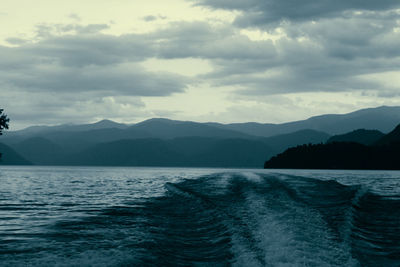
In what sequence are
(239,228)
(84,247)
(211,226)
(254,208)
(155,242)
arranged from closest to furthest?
(84,247)
(155,242)
(239,228)
(211,226)
(254,208)

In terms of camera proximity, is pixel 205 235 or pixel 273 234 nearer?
pixel 273 234

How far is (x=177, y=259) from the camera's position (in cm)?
1353

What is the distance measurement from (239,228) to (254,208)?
23.3 feet

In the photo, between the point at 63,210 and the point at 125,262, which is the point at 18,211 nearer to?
the point at 63,210

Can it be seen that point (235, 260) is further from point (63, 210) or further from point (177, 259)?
point (63, 210)

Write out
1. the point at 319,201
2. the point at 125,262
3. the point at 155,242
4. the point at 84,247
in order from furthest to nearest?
the point at 319,201 < the point at 155,242 < the point at 84,247 < the point at 125,262

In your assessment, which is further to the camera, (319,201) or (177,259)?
(319,201)

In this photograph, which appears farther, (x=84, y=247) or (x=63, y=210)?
(x=63, y=210)

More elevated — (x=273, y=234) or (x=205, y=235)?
(x=273, y=234)

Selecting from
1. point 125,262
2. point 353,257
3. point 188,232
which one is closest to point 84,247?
point 125,262

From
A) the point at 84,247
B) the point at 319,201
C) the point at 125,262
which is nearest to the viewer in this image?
the point at 125,262

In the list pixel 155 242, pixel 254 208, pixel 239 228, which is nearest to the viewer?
pixel 155 242

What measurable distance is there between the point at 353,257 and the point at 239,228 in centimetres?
605

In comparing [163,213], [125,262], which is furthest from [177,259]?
[163,213]
